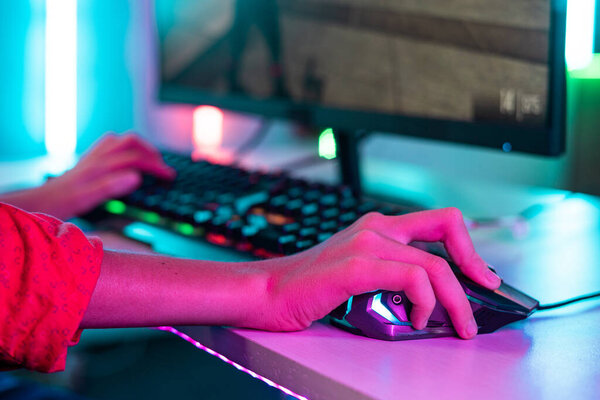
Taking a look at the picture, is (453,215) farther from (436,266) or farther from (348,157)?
(348,157)

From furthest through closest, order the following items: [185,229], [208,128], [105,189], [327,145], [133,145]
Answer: [208,128] < [327,145] < [133,145] < [105,189] < [185,229]

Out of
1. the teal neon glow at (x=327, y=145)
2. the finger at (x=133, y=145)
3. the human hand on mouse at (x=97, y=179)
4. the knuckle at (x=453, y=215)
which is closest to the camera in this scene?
the knuckle at (x=453, y=215)

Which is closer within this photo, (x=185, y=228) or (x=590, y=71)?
(x=185, y=228)

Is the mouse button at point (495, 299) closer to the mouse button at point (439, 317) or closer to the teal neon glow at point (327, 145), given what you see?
the mouse button at point (439, 317)

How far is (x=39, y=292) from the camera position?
16.6 inches

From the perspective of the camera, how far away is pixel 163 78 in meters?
1.11

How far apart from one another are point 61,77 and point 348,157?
24.1 inches

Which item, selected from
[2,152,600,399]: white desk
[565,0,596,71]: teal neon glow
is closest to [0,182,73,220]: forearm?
[2,152,600,399]: white desk

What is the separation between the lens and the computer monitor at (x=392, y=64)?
65 cm

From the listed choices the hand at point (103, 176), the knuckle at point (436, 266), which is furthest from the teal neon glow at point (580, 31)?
the hand at point (103, 176)

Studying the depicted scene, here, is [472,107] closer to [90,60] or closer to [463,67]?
[463,67]

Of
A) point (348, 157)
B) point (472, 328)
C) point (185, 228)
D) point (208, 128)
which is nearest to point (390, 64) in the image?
point (348, 157)

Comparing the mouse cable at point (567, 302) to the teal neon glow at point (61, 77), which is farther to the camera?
the teal neon glow at point (61, 77)

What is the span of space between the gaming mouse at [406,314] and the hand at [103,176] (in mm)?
394
